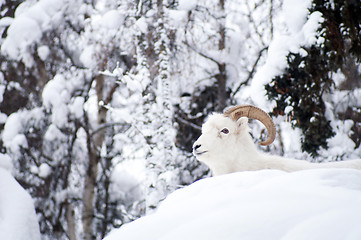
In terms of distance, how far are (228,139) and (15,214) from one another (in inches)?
118

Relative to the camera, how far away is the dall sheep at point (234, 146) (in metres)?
3.67

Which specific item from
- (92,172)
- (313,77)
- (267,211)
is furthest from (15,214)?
(92,172)

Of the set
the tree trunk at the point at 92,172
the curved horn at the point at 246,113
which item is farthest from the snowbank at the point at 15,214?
the tree trunk at the point at 92,172

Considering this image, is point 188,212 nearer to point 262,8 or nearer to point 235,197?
point 235,197

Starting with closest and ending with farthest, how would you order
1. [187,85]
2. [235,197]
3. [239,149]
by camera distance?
[235,197], [239,149], [187,85]

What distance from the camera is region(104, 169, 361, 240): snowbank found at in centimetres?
159

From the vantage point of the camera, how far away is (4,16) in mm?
10484

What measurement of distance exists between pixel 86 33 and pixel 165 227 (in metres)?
8.10

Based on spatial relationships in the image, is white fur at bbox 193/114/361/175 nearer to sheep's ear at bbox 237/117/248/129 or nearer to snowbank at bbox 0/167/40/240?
sheep's ear at bbox 237/117/248/129

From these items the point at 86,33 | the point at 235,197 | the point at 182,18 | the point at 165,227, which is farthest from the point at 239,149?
the point at 86,33

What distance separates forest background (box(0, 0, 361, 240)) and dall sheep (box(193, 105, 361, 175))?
95.0 inches

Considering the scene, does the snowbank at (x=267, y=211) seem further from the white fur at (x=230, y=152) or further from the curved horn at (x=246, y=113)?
the curved horn at (x=246, y=113)

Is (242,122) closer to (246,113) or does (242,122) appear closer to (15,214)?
(246,113)

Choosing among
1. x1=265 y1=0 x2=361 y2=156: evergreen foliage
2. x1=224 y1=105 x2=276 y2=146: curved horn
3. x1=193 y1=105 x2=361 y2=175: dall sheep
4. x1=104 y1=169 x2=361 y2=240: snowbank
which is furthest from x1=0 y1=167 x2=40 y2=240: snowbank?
x1=265 y1=0 x2=361 y2=156: evergreen foliage
